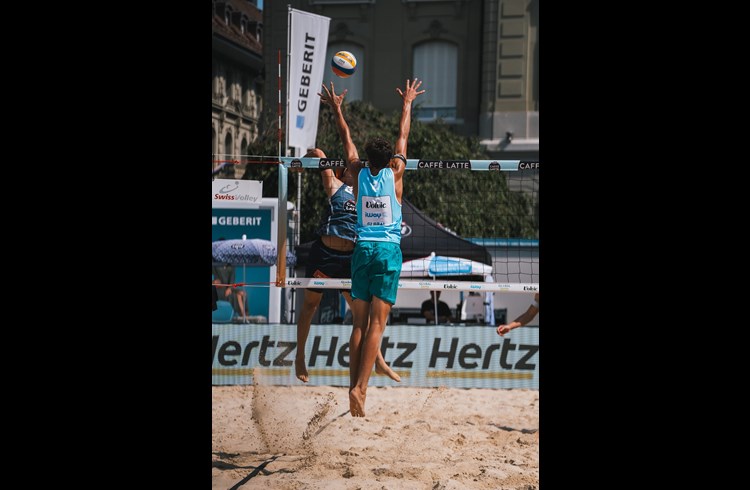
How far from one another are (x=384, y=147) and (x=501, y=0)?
16.6 m

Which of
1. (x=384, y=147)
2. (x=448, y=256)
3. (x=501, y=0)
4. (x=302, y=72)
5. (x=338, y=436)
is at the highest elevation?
(x=501, y=0)

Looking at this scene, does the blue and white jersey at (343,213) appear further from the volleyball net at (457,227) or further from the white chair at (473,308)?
the white chair at (473,308)

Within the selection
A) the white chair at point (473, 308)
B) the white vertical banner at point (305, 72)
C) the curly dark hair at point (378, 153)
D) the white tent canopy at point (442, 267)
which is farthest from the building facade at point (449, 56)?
the curly dark hair at point (378, 153)

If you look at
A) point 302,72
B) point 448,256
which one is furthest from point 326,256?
point 448,256

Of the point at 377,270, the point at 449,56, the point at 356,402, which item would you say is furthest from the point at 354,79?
the point at 356,402

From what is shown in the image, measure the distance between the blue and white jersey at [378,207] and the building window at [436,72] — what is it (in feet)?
53.7

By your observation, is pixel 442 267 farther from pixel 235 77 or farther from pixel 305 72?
pixel 235 77

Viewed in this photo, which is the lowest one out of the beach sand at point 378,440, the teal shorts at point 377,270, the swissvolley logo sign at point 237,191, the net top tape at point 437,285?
the beach sand at point 378,440

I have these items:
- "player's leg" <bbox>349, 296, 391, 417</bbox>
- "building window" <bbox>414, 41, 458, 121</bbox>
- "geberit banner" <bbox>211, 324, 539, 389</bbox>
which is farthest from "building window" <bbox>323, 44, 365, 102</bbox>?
"player's leg" <bbox>349, 296, 391, 417</bbox>

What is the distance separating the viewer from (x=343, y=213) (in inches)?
265

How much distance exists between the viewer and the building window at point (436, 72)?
2216 cm

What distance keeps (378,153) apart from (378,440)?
9.68ft

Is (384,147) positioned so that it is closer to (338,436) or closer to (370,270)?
(370,270)

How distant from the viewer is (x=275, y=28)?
21328 mm
